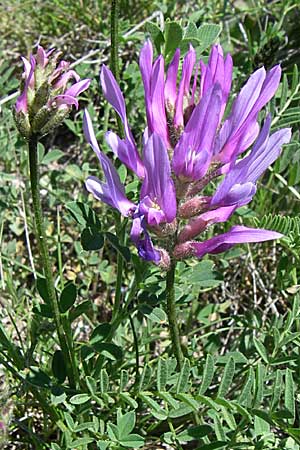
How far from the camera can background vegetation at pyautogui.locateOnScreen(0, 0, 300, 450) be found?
1.53 m

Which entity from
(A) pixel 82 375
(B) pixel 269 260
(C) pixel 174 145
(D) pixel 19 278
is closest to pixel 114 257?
(D) pixel 19 278

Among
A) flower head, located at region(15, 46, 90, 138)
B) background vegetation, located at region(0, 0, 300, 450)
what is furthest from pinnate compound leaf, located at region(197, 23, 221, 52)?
flower head, located at region(15, 46, 90, 138)

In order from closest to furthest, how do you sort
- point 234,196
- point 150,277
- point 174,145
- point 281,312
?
point 234,196 < point 174,145 < point 150,277 < point 281,312

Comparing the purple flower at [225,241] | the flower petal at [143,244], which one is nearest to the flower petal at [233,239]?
the purple flower at [225,241]

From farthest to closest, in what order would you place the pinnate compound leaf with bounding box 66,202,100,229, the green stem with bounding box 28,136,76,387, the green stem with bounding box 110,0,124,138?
the pinnate compound leaf with bounding box 66,202,100,229 < the green stem with bounding box 110,0,124,138 < the green stem with bounding box 28,136,76,387

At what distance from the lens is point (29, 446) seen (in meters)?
1.97

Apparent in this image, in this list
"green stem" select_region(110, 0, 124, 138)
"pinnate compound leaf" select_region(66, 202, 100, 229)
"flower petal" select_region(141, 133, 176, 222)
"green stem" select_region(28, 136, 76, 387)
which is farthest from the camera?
"pinnate compound leaf" select_region(66, 202, 100, 229)

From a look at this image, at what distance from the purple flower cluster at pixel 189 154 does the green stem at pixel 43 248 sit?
11cm

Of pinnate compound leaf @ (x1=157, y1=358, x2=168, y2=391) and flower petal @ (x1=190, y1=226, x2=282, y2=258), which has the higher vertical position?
flower petal @ (x1=190, y1=226, x2=282, y2=258)

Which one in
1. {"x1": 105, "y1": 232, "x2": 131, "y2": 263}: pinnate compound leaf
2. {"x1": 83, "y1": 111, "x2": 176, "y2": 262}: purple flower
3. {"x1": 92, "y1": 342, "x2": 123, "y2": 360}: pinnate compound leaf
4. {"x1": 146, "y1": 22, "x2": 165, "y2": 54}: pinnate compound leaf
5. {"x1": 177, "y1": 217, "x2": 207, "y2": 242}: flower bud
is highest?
{"x1": 146, "y1": 22, "x2": 165, "y2": 54}: pinnate compound leaf

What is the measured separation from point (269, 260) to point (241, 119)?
1170mm

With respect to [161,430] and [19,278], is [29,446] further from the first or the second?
[19,278]

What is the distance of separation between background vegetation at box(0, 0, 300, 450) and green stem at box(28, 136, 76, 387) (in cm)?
4

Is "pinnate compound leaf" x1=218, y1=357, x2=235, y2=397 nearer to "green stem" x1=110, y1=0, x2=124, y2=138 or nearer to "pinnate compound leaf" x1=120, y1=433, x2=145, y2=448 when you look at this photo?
"pinnate compound leaf" x1=120, y1=433, x2=145, y2=448
